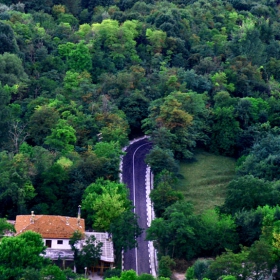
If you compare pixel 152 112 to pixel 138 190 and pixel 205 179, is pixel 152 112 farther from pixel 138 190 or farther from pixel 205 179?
pixel 138 190

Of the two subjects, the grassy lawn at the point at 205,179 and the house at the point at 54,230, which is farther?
the grassy lawn at the point at 205,179

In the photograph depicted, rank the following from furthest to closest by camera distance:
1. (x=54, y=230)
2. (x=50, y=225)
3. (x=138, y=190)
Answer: (x=138, y=190) < (x=50, y=225) < (x=54, y=230)

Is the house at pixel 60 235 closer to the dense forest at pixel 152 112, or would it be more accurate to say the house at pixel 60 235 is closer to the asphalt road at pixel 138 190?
the dense forest at pixel 152 112

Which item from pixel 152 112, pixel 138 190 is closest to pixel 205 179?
pixel 138 190

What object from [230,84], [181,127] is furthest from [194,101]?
[230,84]

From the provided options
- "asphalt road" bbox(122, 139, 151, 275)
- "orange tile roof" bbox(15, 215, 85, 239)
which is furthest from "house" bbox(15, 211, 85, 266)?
"asphalt road" bbox(122, 139, 151, 275)

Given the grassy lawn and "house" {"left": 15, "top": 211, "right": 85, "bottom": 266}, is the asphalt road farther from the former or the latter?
"house" {"left": 15, "top": 211, "right": 85, "bottom": 266}

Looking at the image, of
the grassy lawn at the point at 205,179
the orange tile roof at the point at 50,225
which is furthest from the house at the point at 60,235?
the grassy lawn at the point at 205,179
